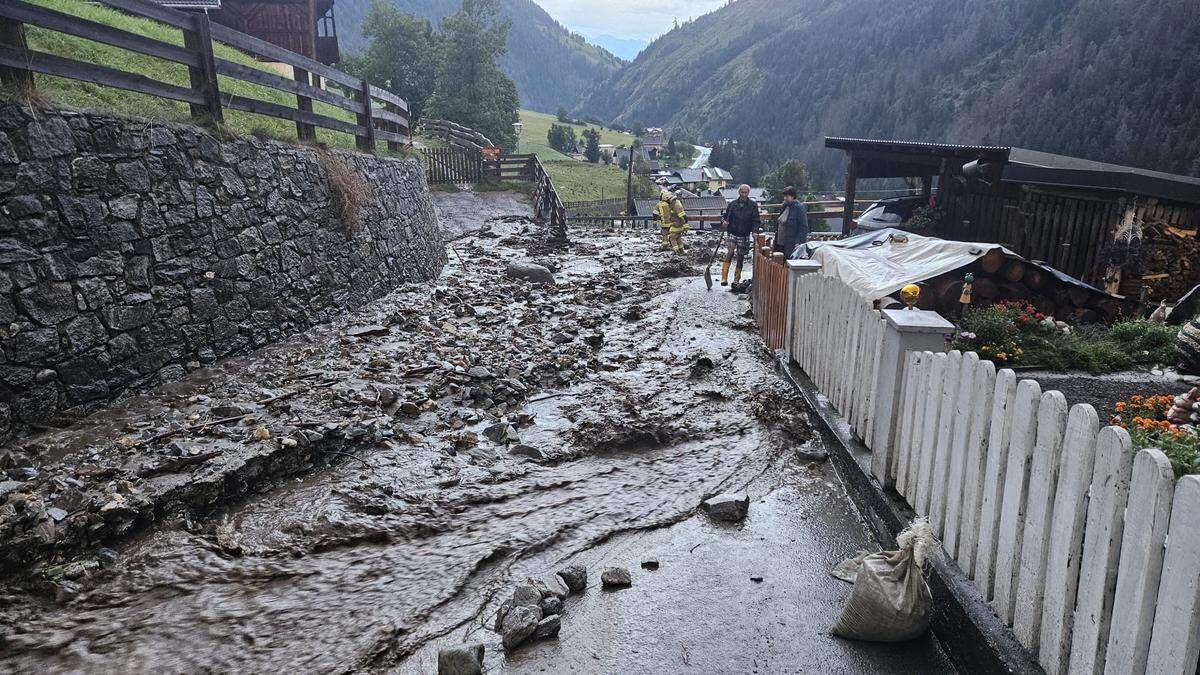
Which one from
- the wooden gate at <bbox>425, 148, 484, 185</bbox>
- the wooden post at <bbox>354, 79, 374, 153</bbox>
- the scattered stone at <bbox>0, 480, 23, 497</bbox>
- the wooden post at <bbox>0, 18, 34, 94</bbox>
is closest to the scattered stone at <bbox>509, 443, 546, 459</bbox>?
the scattered stone at <bbox>0, 480, 23, 497</bbox>

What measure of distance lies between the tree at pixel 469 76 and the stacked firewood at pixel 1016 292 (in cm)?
4693

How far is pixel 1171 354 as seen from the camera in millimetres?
7637

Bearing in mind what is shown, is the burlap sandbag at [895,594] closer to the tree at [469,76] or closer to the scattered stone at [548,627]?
the scattered stone at [548,627]

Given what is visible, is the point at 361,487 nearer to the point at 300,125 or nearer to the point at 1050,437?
the point at 1050,437

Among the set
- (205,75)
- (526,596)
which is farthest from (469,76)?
(526,596)

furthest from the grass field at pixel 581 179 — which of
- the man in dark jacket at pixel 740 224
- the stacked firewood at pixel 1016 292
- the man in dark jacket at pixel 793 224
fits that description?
the stacked firewood at pixel 1016 292

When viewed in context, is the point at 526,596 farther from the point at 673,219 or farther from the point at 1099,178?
the point at 673,219

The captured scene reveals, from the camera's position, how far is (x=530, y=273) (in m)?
13.9

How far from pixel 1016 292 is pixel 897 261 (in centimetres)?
164

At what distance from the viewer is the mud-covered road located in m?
3.23

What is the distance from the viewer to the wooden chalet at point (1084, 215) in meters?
9.80

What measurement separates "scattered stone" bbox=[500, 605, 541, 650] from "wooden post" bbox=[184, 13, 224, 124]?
6.83m

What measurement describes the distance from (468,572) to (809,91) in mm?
129468

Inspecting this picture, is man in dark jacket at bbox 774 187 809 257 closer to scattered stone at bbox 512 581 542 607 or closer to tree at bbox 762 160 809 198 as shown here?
scattered stone at bbox 512 581 542 607
